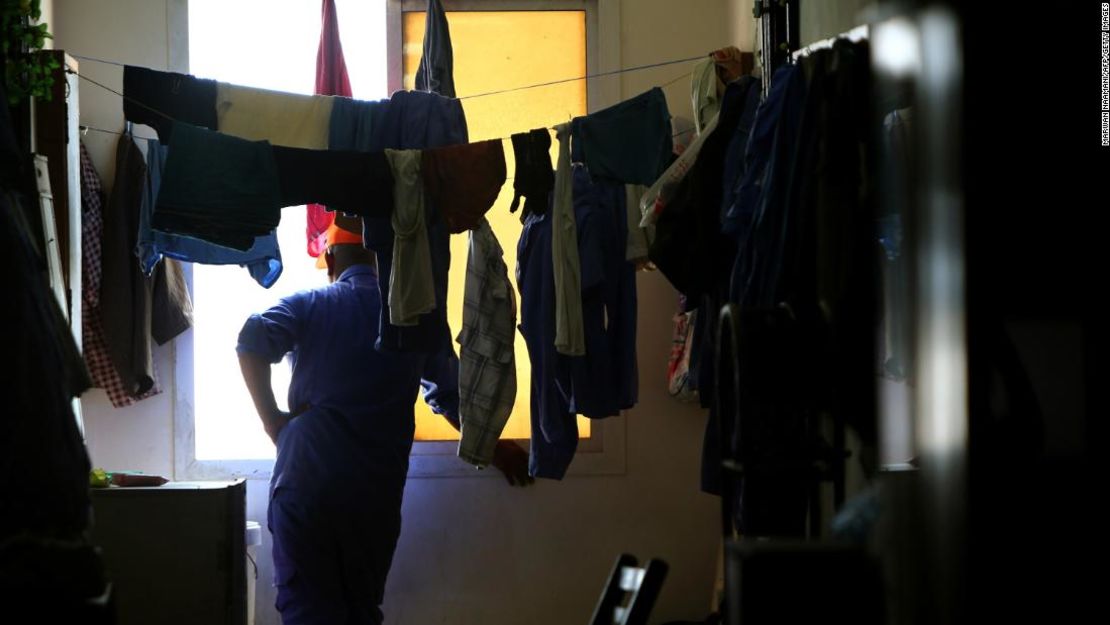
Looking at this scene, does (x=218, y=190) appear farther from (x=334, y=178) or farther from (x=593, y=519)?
(x=593, y=519)

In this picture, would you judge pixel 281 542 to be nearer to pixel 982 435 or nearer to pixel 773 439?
pixel 773 439

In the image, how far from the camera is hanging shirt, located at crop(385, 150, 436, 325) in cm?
392

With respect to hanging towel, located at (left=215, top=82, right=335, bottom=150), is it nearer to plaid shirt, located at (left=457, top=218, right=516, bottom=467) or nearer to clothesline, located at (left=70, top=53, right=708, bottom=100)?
plaid shirt, located at (left=457, top=218, right=516, bottom=467)

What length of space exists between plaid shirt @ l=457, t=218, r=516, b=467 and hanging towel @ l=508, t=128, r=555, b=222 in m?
0.24

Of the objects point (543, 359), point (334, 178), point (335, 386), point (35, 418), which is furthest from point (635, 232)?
point (35, 418)

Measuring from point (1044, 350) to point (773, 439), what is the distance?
1018 millimetres

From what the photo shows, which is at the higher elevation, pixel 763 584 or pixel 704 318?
pixel 704 318

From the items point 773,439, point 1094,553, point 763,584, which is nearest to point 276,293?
point 773,439

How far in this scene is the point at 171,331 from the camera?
490cm

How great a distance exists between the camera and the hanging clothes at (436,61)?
14.6 feet

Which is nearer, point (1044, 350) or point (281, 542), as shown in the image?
point (1044, 350)

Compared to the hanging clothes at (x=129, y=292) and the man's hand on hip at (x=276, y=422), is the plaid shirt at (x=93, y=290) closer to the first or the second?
the hanging clothes at (x=129, y=292)

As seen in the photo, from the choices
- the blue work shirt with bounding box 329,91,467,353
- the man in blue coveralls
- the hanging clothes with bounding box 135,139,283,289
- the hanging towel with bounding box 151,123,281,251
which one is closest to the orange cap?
the man in blue coveralls

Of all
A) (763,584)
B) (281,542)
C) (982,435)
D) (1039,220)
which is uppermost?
(1039,220)
